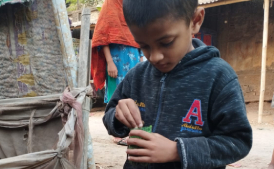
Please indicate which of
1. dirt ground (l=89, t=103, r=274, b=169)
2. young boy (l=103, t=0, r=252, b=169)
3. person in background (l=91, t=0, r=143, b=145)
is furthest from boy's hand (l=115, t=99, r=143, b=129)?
person in background (l=91, t=0, r=143, b=145)

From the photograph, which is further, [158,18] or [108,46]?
[108,46]

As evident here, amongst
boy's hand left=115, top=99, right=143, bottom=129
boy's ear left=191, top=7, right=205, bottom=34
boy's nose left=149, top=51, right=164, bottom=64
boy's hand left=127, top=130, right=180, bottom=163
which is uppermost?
boy's ear left=191, top=7, right=205, bottom=34

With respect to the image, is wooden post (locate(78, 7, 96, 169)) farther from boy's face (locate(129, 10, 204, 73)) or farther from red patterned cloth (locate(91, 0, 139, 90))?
boy's face (locate(129, 10, 204, 73))

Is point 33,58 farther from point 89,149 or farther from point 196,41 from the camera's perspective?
point 196,41

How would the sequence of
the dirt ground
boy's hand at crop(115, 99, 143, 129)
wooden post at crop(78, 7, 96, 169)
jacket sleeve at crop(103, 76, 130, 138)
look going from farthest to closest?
the dirt ground
wooden post at crop(78, 7, 96, 169)
jacket sleeve at crop(103, 76, 130, 138)
boy's hand at crop(115, 99, 143, 129)

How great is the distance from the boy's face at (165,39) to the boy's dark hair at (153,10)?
0.6 inches

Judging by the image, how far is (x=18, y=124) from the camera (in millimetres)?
2111

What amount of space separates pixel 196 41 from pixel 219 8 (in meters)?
7.44

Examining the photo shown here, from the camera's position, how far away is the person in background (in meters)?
2.86

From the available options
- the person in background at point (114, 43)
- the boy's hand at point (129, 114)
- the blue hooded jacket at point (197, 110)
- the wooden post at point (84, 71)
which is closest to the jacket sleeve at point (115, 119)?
the blue hooded jacket at point (197, 110)

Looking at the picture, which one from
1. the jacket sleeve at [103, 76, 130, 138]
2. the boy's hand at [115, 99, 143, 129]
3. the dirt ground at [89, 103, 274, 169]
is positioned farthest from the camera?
the dirt ground at [89, 103, 274, 169]

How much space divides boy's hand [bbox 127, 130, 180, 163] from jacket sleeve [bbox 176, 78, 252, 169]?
0.03 metres

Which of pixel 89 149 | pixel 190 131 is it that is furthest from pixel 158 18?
pixel 89 149

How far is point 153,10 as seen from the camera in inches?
35.5
